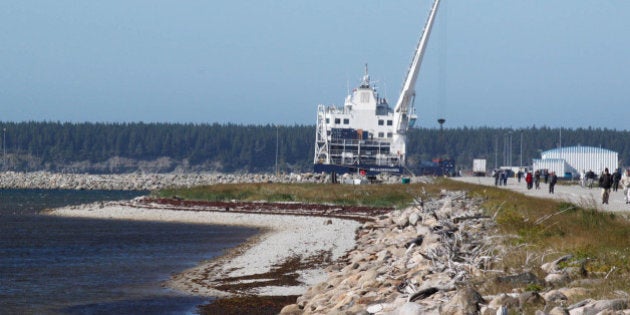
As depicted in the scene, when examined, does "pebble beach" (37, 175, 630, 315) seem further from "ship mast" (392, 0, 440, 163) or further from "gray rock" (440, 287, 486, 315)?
"ship mast" (392, 0, 440, 163)

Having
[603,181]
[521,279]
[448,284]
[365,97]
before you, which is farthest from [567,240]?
[365,97]

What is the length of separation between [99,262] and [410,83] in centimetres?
6968

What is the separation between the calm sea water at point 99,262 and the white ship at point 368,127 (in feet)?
162

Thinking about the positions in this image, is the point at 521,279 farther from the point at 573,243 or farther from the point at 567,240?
the point at 567,240

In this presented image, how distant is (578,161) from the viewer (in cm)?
8769

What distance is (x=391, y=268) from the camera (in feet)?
49.2

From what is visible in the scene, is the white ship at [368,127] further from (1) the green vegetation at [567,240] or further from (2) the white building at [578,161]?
(1) the green vegetation at [567,240]

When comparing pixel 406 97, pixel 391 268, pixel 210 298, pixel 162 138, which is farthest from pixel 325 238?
pixel 162 138

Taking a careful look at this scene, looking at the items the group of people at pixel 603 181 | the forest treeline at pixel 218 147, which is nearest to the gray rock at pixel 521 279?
the group of people at pixel 603 181

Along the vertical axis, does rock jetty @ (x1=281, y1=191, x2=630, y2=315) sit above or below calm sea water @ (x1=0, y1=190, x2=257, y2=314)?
above

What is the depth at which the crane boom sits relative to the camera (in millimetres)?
91062

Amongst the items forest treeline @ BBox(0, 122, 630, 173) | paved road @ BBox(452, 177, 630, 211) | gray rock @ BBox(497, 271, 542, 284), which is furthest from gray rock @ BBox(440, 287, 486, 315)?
forest treeline @ BBox(0, 122, 630, 173)

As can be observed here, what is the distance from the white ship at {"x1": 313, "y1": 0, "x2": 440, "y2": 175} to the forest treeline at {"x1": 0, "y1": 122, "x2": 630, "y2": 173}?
212 ft

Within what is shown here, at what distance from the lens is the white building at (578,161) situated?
84688mm
